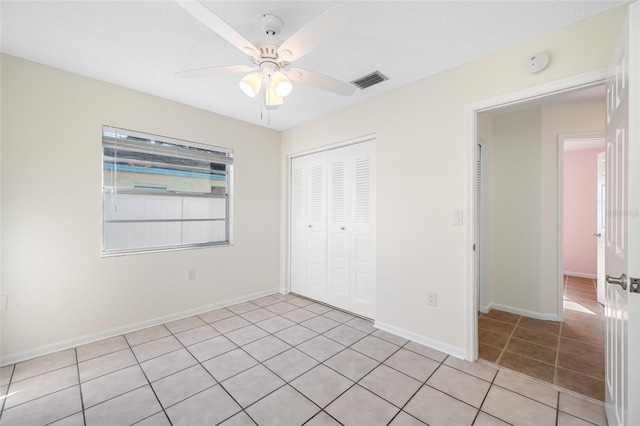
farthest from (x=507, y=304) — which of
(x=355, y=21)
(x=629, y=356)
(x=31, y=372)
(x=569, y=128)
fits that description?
(x=31, y=372)

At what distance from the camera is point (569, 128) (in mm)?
3023

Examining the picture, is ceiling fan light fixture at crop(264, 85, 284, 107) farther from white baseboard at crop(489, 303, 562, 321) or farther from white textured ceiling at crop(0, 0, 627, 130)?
white baseboard at crop(489, 303, 562, 321)

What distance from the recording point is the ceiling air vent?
2.43 meters

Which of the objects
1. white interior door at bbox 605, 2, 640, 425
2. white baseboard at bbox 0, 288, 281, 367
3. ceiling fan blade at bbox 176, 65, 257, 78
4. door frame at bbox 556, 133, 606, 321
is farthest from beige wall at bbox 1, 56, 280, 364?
door frame at bbox 556, 133, 606, 321

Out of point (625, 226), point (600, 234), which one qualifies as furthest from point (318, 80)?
point (600, 234)

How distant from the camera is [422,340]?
2508 millimetres

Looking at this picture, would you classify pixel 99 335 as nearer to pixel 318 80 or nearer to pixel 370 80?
pixel 318 80

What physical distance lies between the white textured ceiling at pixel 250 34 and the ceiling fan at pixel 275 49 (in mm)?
159

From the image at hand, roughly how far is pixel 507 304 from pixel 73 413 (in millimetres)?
4244

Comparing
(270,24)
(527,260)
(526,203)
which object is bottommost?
(527,260)

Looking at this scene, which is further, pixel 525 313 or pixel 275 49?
pixel 525 313

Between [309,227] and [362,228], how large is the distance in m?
0.93

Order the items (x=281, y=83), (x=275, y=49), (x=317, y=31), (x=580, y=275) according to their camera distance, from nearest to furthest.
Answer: (x=317, y=31), (x=275, y=49), (x=281, y=83), (x=580, y=275)

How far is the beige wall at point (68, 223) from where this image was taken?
217 centimetres
